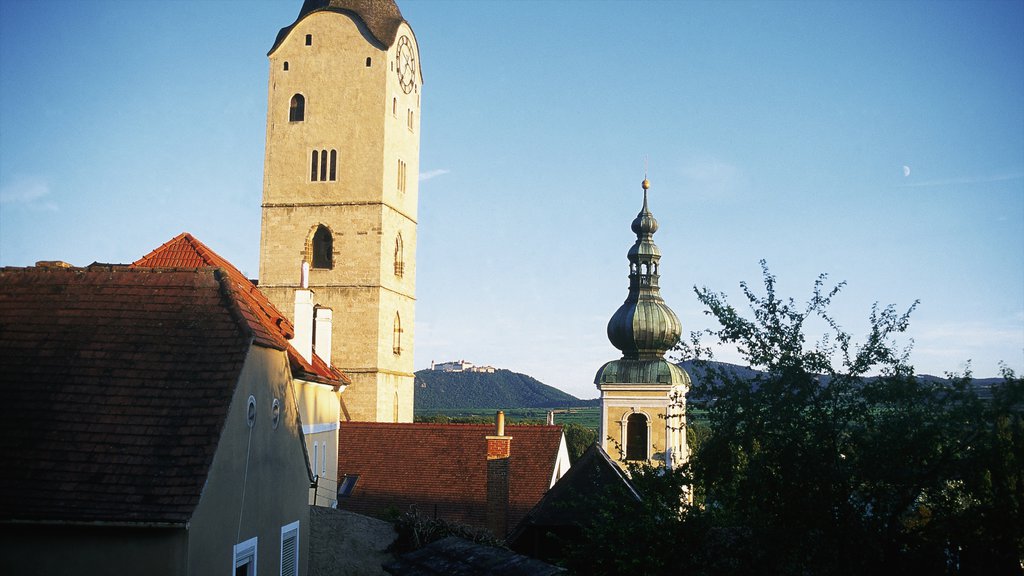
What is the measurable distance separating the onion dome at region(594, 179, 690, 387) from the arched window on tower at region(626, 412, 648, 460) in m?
1.36

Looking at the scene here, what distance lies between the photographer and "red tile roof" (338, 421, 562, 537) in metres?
31.0

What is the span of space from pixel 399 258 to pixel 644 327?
10.1 m

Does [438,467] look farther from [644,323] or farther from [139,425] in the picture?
[139,425]

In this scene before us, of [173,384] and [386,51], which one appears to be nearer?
[173,384]

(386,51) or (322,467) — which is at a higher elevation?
(386,51)

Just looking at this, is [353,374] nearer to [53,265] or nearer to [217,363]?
[53,265]

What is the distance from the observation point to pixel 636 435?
38.0m

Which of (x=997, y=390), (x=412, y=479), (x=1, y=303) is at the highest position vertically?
(x=1, y=303)

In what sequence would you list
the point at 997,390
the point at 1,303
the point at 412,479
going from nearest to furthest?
the point at 997,390, the point at 1,303, the point at 412,479

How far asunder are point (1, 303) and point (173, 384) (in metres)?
3.12

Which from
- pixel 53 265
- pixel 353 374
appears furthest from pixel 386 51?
pixel 53 265

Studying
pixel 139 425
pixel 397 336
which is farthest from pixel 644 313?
pixel 139 425

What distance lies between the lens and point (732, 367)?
11844 mm

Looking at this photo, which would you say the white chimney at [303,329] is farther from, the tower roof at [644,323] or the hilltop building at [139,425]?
the tower roof at [644,323]
